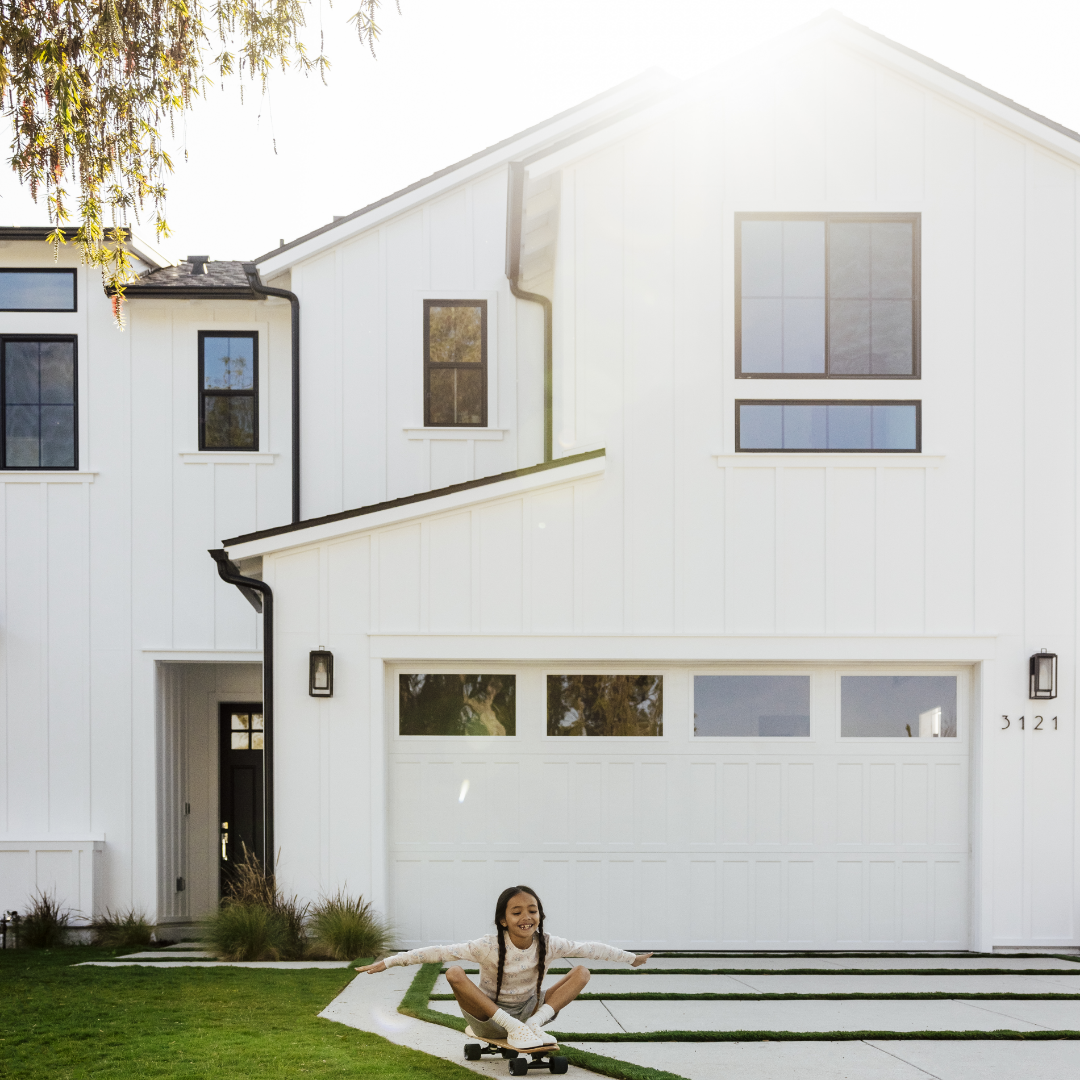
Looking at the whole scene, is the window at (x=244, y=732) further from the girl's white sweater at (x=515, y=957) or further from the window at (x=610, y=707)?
the girl's white sweater at (x=515, y=957)

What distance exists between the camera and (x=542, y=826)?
29.7 feet

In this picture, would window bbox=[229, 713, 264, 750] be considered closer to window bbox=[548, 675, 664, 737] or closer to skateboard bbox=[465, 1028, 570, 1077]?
window bbox=[548, 675, 664, 737]

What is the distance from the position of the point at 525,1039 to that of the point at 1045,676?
593cm

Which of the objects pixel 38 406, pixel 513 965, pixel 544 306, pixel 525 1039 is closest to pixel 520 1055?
pixel 525 1039

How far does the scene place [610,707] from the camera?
9.20 m

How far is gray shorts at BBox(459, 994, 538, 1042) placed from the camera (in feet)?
17.0

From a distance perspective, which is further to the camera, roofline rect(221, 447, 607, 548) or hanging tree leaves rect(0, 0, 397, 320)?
roofline rect(221, 447, 607, 548)

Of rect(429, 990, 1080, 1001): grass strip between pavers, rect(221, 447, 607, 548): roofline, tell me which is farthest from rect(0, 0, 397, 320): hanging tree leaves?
rect(429, 990, 1080, 1001): grass strip between pavers

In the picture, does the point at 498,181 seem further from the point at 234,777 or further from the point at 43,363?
the point at 234,777

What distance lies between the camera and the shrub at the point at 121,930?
34.8 ft

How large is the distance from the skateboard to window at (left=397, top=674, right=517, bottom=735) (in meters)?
3.96

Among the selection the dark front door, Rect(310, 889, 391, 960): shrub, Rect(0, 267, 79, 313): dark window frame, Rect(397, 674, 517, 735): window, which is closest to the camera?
Rect(310, 889, 391, 960): shrub

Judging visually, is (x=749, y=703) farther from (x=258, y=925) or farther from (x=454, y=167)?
(x=454, y=167)

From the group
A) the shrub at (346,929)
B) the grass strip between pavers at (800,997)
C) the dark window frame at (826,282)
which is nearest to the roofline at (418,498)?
the dark window frame at (826,282)
